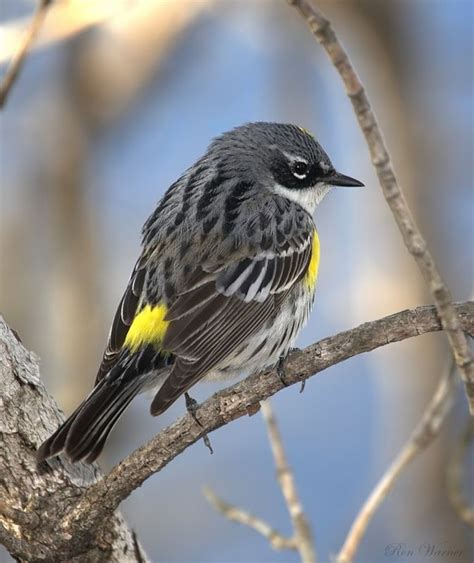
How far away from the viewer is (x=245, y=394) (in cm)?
397

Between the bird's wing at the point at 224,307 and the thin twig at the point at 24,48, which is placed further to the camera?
the bird's wing at the point at 224,307

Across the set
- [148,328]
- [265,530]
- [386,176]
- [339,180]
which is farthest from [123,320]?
[386,176]

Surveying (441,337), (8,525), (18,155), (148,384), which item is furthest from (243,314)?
(18,155)

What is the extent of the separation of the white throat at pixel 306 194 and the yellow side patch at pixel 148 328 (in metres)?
1.36

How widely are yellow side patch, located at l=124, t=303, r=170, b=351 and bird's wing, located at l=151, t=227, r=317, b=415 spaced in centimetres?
4

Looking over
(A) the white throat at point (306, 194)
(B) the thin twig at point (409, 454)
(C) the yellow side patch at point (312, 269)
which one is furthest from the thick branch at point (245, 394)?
(A) the white throat at point (306, 194)

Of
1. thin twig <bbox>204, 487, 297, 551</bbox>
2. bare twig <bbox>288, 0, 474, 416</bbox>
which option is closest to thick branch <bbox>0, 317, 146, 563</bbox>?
thin twig <bbox>204, 487, 297, 551</bbox>

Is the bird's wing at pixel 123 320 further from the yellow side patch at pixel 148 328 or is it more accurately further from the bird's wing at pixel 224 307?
the bird's wing at pixel 224 307

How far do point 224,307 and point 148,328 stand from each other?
0.45 metres

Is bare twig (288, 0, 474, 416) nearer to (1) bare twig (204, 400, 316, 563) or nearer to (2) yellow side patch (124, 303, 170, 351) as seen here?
(1) bare twig (204, 400, 316, 563)

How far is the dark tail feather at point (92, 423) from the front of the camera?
409 cm

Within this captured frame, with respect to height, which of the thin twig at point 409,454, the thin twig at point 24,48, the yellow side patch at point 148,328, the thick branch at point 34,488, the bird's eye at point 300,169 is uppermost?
the bird's eye at point 300,169

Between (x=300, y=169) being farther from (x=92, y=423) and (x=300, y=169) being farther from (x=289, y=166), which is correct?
(x=92, y=423)

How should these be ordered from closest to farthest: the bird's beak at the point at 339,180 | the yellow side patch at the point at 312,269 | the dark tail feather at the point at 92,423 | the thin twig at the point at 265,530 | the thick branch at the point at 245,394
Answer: the thick branch at the point at 245,394 < the dark tail feather at the point at 92,423 < the thin twig at the point at 265,530 < the yellow side patch at the point at 312,269 < the bird's beak at the point at 339,180
